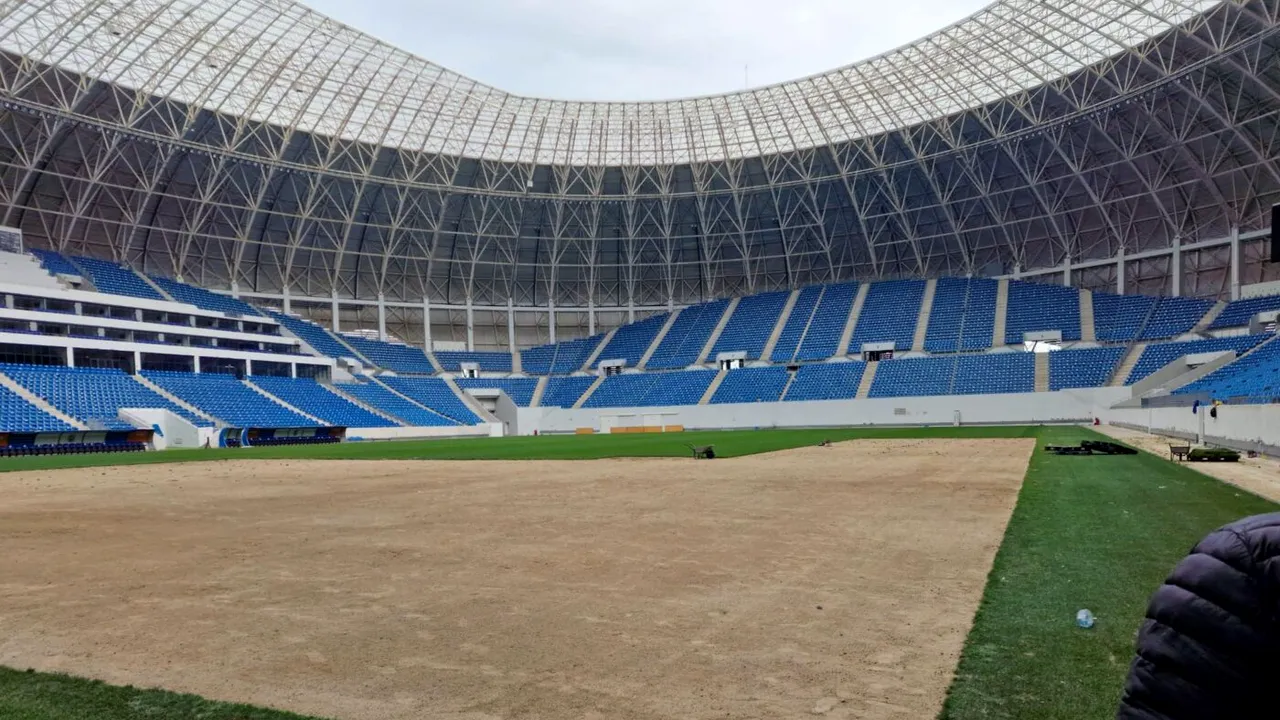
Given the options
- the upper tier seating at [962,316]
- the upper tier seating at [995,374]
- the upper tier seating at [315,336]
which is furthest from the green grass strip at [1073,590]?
the upper tier seating at [315,336]

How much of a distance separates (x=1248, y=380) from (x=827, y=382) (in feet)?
102

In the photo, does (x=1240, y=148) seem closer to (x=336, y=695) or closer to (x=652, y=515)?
(x=652, y=515)

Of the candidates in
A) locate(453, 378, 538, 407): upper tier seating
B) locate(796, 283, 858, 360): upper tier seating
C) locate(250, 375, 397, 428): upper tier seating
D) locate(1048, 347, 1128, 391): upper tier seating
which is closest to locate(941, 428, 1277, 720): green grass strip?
locate(1048, 347, 1128, 391): upper tier seating

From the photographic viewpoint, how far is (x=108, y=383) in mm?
47625

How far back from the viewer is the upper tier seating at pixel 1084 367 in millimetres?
53812

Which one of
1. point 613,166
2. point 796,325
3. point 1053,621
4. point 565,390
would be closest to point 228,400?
point 565,390

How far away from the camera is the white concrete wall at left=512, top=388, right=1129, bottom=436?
53.4m

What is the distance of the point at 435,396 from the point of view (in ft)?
225

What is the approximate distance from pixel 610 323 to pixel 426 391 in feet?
71.0

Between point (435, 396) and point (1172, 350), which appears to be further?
point (435, 396)

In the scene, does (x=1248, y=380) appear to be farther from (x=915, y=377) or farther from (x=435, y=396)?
(x=435, y=396)

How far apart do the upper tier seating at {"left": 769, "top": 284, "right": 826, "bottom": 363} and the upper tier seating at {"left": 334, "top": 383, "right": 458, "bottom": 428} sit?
2942cm

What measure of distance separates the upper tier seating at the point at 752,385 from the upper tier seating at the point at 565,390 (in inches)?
556

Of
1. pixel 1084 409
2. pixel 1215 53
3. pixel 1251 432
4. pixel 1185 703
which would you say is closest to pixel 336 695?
pixel 1185 703
